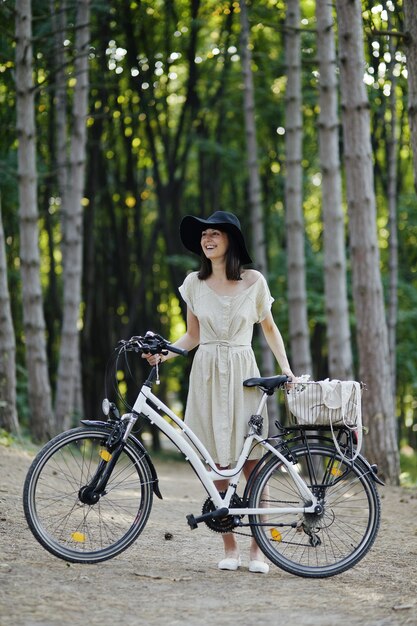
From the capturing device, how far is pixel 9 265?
19.3 m

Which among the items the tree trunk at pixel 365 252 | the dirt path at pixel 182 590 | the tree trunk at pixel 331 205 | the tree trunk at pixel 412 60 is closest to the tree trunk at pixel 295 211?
the tree trunk at pixel 331 205

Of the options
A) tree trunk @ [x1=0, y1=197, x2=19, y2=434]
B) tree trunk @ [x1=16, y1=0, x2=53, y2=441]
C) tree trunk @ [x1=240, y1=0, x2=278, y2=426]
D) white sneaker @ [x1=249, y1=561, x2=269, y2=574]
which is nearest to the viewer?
white sneaker @ [x1=249, y1=561, x2=269, y2=574]

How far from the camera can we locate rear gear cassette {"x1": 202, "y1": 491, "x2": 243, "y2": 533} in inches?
217

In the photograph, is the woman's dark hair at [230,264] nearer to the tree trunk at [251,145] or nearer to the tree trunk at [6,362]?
the tree trunk at [6,362]

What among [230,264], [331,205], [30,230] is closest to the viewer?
[230,264]

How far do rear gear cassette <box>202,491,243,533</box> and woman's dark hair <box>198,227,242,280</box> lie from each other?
123 cm

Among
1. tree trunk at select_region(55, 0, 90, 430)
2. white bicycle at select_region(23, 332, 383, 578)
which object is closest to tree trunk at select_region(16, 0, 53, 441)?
tree trunk at select_region(55, 0, 90, 430)

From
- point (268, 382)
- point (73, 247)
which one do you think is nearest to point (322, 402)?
point (268, 382)

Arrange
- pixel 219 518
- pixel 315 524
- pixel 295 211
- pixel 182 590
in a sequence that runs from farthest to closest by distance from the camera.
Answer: pixel 295 211, pixel 315 524, pixel 219 518, pixel 182 590

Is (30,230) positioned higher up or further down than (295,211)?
further down

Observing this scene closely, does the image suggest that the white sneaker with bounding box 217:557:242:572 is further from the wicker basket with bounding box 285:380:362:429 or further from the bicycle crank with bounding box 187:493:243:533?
the wicker basket with bounding box 285:380:362:429

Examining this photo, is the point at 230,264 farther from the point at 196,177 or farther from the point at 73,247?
the point at 196,177

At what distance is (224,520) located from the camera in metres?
5.52

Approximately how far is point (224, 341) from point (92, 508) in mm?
1171
